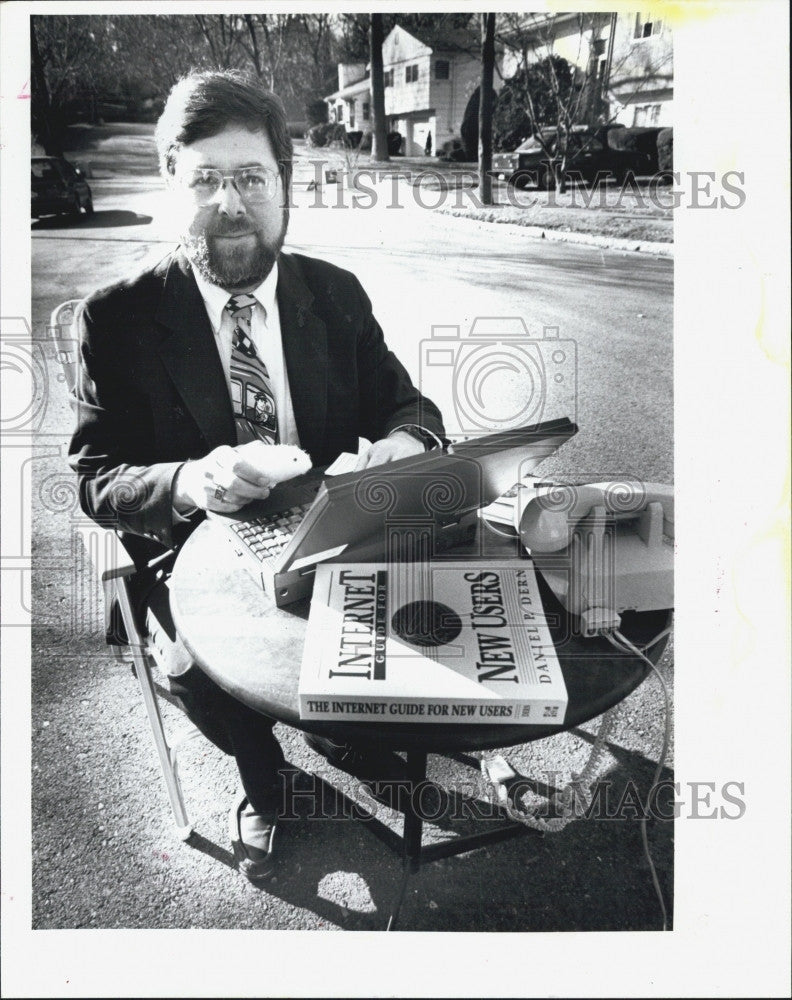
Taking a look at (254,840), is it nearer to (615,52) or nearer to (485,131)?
(485,131)

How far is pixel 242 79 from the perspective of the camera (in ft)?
5.28

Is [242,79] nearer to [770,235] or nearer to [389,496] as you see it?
[389,496]

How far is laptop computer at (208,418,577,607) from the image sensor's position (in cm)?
142

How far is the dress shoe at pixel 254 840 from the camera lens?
173cm

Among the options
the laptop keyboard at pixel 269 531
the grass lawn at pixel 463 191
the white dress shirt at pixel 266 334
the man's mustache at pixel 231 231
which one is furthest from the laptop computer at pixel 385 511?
the man's mustache at pixel 231 231

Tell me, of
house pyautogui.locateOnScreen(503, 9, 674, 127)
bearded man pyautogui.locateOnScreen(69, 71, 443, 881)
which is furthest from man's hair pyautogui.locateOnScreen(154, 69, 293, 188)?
house pyautogui.locateOnScreen(503, 9, 674, 127)

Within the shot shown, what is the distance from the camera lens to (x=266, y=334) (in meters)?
1.74

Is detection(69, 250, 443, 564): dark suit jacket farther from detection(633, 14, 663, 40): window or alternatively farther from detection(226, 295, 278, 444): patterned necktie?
detection(633, 14, 663, 40): window

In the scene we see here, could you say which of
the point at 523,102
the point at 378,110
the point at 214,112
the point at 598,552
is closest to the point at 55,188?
the point at 214,112

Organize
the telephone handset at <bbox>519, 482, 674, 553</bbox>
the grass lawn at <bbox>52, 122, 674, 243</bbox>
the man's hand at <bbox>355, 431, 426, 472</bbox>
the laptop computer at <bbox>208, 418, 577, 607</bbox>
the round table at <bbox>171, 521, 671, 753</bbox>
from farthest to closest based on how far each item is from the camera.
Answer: the man's hand at <bbox>355, 431, 426, 472</bbox>
the grass lawn at <bbox>52, 122, 674, 243</bbox>
the telephone handset at <bbox>519, 482, 674, 553</bbox>
the laptop computer at <bbox>208, 418, 577, 607</bbox>
the round table at <bbox>171, 521, 671, 753</bbox>

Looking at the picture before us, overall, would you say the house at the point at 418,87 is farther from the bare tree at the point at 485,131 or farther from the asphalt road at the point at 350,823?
the asphalt road at the point at 350,823

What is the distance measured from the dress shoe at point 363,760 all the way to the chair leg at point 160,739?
34 cm

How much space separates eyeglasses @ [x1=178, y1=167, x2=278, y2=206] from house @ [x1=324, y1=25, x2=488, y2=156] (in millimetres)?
213

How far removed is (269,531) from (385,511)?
254mm
